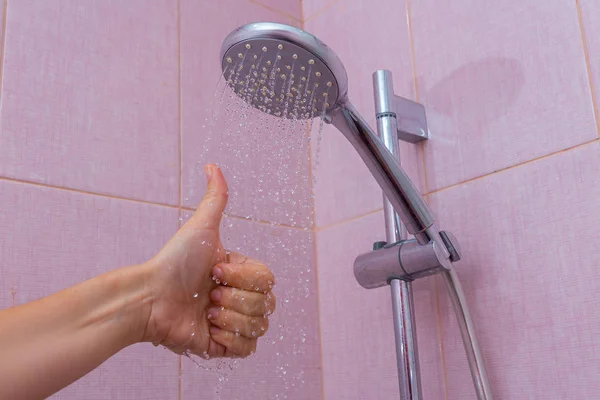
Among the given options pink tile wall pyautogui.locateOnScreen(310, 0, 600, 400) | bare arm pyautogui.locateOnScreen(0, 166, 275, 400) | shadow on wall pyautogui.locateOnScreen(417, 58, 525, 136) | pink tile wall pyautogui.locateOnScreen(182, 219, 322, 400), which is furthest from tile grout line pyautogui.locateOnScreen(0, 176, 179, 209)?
shadow on wall pyautogui.locateOnScreen(417, 58, 525, 136)

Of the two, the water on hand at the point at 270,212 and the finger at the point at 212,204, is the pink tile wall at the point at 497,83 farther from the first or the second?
the finger at the point at 212,204

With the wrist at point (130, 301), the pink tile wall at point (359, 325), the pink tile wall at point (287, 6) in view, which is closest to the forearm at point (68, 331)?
the wrist at point (130, 301)

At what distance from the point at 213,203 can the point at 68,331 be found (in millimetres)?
219

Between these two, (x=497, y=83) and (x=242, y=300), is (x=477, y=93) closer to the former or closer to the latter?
(x=497, y=83)

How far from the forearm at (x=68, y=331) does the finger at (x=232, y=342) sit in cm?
9

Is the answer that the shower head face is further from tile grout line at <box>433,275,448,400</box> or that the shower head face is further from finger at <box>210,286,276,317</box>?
tile grout line at <box>433,275,448,400</box>

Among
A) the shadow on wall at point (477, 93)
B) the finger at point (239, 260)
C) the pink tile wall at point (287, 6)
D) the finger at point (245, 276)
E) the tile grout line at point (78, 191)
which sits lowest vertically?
the finger at point (245, 276)

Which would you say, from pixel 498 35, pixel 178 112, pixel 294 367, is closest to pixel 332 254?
pixel 294 367

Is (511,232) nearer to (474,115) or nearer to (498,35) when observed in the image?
(474,115)

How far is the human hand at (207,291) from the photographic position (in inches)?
31.9

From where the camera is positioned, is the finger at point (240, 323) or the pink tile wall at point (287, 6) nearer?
the finger at point (240, 323)

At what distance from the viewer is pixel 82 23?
3.46ft

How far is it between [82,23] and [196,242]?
0.46 metres

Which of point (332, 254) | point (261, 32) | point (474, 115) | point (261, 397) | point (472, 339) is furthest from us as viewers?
point (332, 254)
